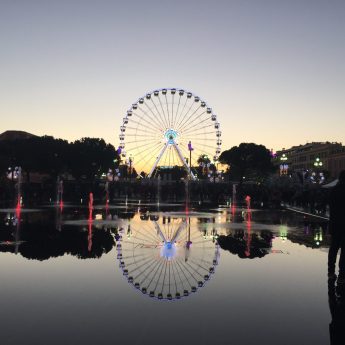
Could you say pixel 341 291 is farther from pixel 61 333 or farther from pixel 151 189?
pixel 151 189

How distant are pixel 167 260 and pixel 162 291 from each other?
3.00m

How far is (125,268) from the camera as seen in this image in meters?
10.2

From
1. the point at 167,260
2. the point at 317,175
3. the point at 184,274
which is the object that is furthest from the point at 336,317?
the point at 317,175

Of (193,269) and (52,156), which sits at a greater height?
(52,156)

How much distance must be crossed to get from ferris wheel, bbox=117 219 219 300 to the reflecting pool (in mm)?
23

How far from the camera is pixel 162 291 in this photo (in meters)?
8.08

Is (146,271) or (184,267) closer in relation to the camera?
(146,271)

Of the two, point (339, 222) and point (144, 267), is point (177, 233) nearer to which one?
point (144, 267)

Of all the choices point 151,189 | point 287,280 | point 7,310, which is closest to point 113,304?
point 7,310

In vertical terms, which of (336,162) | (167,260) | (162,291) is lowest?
(162,291)

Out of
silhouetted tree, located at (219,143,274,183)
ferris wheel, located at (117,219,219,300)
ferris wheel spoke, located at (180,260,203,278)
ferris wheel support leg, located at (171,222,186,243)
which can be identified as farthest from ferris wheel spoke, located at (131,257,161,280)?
silhouetted tree, located at (219,143,274,183)

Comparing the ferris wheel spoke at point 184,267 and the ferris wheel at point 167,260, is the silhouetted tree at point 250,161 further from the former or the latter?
the ferris wheel spoke at point 184,267

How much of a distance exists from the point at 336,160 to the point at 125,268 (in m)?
164

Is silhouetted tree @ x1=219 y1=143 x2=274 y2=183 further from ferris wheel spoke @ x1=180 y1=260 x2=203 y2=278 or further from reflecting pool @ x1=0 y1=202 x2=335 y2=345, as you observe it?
ferris wheel spoke @ x1=180 y1=260 x2=203 y2=278
